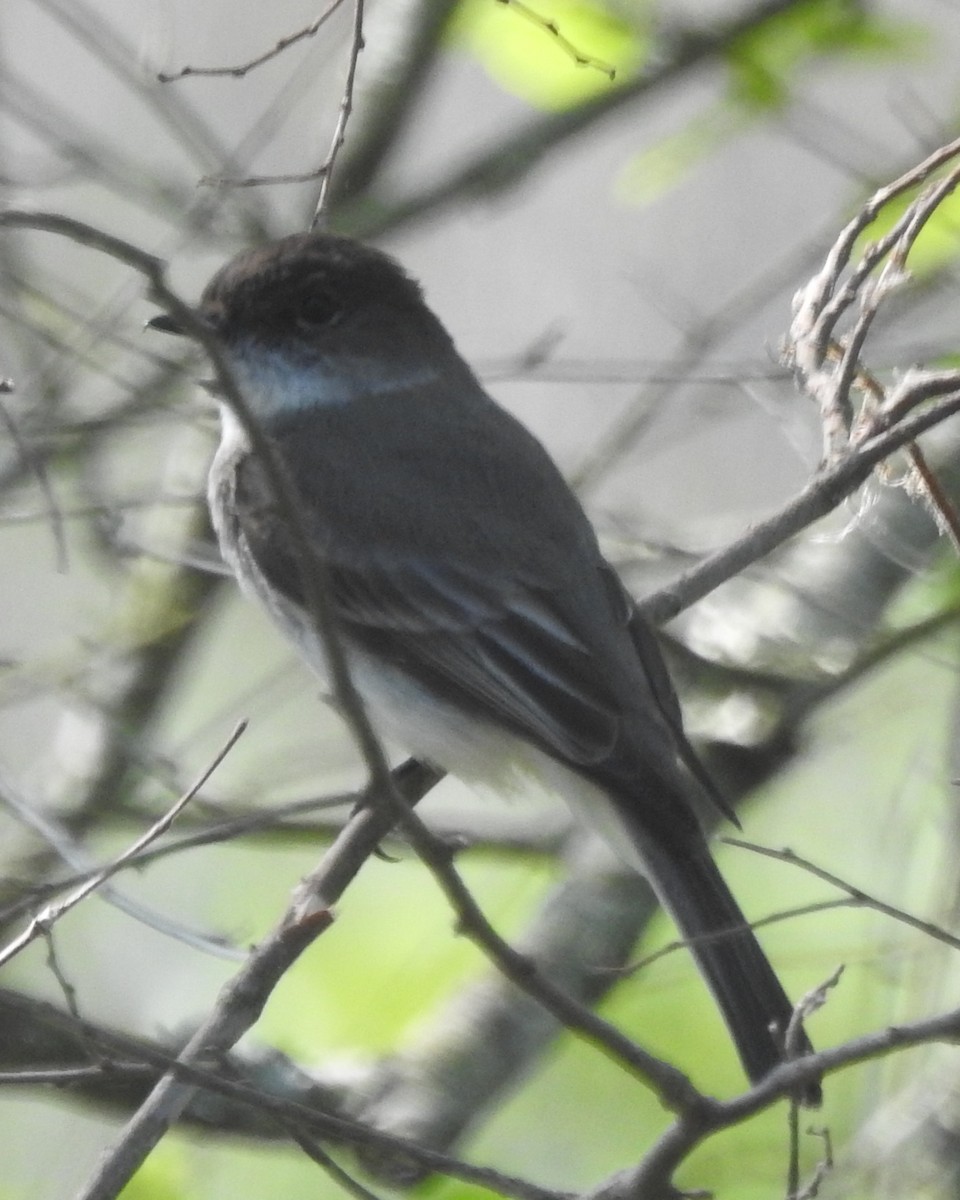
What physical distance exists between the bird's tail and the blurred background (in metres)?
0.49

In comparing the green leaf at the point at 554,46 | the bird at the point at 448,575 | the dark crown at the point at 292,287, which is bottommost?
the bird at the point at 448,575

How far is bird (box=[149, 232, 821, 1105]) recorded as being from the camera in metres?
2.92

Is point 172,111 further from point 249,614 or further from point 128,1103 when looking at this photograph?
point 249,614

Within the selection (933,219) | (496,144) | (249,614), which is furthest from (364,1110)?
(249,614)

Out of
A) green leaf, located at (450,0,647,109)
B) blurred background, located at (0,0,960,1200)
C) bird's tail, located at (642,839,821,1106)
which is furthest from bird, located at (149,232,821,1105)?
green leaf, located at (450,0,647,109)

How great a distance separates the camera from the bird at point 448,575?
9.57 ft

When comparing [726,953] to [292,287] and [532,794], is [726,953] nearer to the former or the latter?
[532,794]

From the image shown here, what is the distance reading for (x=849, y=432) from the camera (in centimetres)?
290

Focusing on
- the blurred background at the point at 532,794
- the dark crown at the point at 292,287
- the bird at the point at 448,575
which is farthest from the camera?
the blurred background at the point at 532,794

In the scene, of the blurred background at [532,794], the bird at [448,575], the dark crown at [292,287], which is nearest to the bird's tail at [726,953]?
the bird at [448,575]

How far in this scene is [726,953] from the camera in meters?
2.75

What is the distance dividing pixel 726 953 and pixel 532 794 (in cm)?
77

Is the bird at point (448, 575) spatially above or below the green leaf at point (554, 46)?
below

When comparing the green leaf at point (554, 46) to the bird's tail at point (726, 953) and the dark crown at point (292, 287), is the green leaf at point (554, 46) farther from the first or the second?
the bird's tail at point (726, 953)
